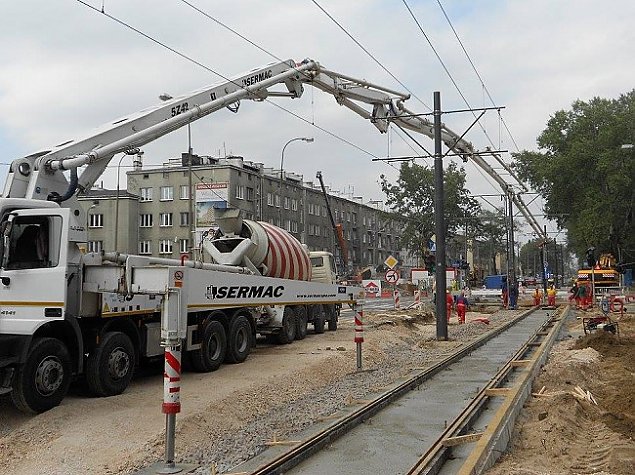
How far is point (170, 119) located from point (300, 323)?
7.71m

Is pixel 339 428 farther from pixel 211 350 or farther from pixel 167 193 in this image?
pixel 167 193

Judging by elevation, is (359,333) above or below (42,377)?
→ above

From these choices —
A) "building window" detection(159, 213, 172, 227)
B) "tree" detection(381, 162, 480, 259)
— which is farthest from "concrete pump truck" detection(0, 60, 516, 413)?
"tree" detection(381, 162, 480, 259)

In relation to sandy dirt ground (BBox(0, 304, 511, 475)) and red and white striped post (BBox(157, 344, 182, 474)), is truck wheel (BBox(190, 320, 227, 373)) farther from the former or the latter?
red and white striped post (BBox(157, 344, 182, 474))

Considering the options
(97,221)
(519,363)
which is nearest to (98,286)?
(519,363)

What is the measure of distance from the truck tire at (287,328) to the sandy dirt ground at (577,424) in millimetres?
6666

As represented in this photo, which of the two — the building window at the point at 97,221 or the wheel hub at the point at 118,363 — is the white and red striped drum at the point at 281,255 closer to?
the wheel hub at the point at 118,363

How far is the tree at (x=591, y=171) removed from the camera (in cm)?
4972

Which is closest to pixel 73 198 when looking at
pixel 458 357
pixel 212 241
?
pixel 212 241

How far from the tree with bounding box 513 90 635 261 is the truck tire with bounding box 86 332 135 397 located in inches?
1755

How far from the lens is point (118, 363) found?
10.4 metres

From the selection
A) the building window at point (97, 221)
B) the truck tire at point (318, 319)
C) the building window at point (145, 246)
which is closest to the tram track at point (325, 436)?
the truck tire at point (318, 319)

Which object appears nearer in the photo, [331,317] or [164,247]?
[331,317]

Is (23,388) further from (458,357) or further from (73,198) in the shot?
(458,357)
